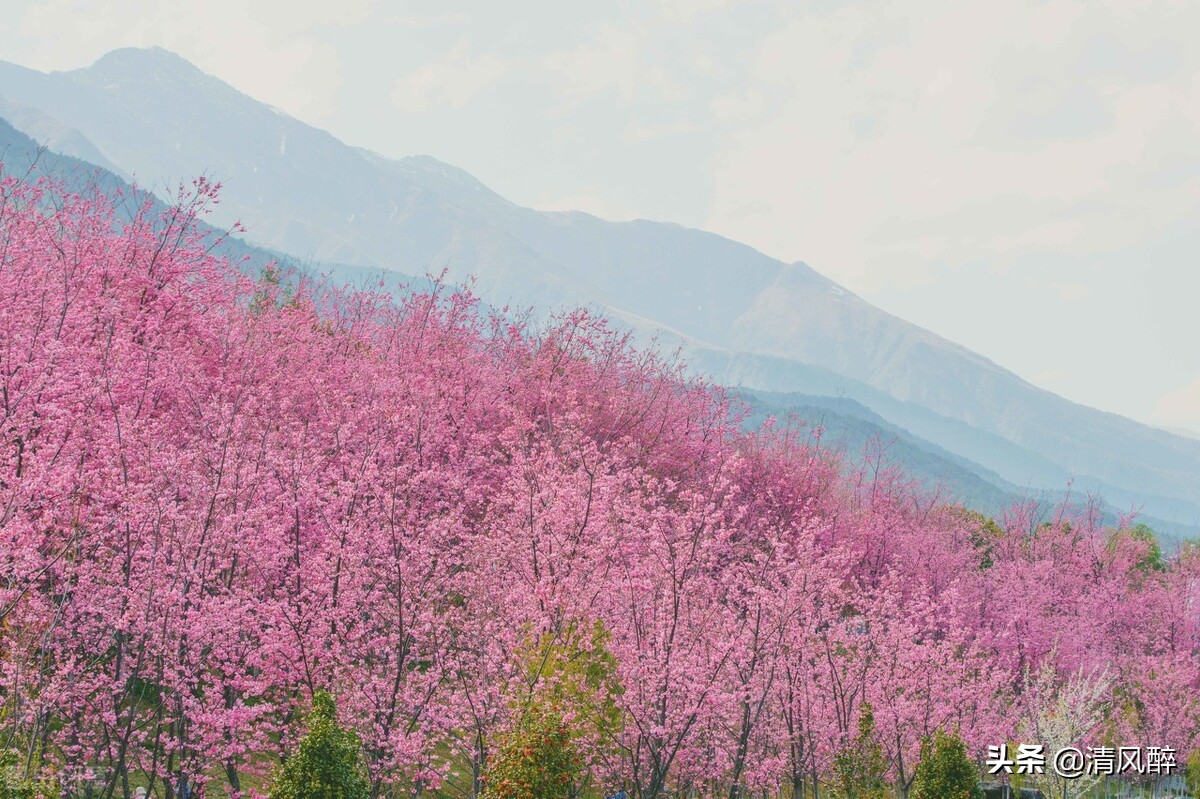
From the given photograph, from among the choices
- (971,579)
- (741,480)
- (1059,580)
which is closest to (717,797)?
(741,480)

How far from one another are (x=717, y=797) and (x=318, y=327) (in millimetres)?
22043

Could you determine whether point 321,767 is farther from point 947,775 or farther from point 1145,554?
point 1145,554

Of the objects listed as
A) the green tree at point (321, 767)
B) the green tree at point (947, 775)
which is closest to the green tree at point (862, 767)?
the green tree at point (947, 775)

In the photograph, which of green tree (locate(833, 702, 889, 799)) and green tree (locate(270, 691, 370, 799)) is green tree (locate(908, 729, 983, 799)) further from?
green tree (locate(270, 691, 370, 799))

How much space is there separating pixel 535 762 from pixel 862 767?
971 cm

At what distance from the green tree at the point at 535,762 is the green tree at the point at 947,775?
8.92m

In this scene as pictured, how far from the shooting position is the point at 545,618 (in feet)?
49.7

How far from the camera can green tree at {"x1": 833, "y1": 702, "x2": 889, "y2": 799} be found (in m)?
18.1

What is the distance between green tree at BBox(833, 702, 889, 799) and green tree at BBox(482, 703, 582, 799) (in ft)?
27.9

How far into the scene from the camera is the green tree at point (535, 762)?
11438 mm

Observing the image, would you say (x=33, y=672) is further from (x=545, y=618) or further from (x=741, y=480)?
(x=741, y=480)

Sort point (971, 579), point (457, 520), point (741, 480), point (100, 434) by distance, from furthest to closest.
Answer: point (971, 579) < point (741, 480) < point (457, 520) < point (100, 434)

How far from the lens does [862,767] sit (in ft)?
60.1

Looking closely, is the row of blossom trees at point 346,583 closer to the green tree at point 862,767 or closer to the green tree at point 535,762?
the green tree at point 535,762
